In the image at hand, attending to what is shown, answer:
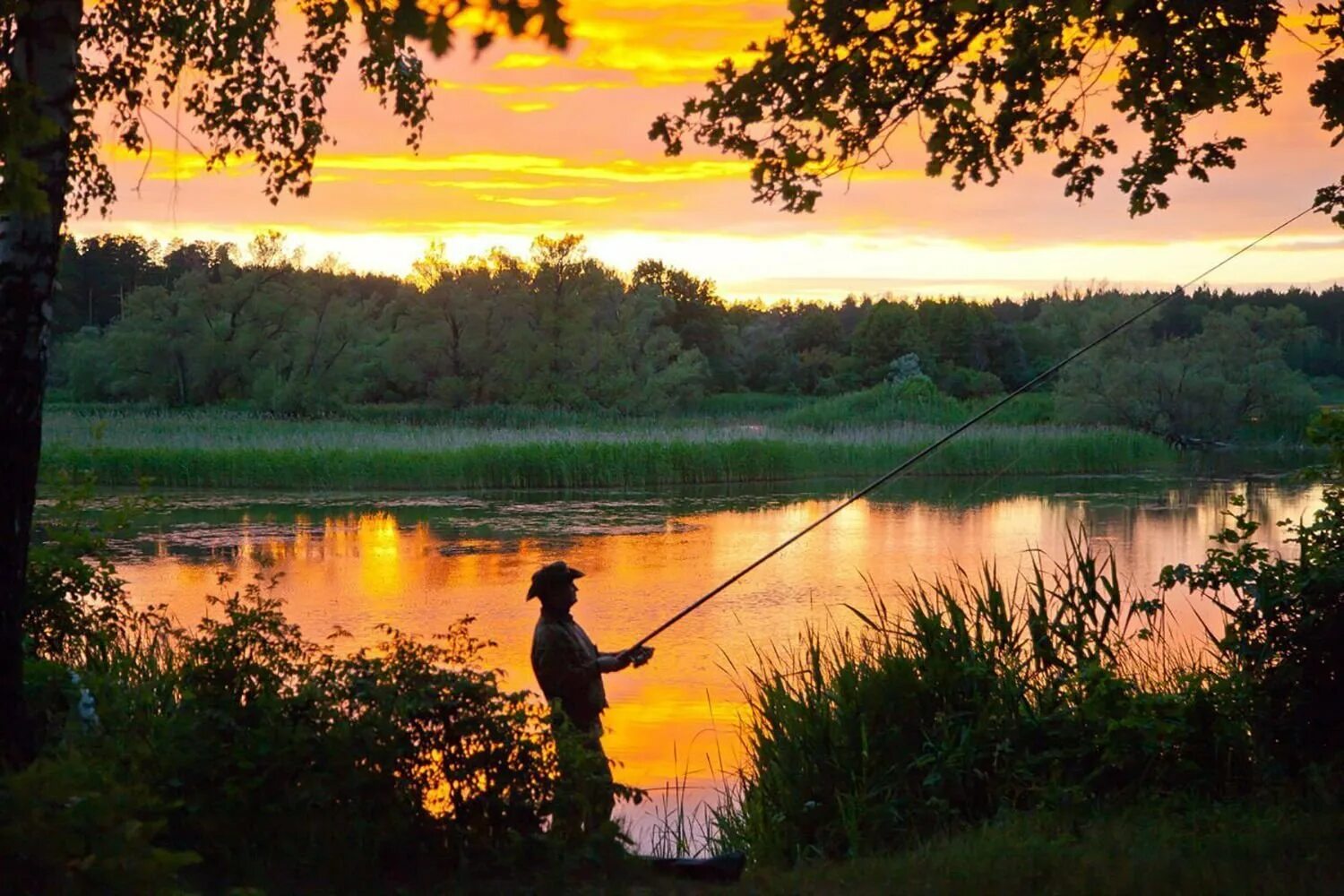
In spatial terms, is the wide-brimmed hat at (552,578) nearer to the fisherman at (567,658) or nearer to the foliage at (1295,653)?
the fisherman at (567,658)

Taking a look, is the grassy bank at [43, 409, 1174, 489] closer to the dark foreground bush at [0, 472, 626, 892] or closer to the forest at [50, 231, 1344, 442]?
the forest at [50, 231, 1344, 442]

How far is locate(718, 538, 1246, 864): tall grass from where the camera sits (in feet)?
20.2

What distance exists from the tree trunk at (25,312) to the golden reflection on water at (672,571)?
433cm

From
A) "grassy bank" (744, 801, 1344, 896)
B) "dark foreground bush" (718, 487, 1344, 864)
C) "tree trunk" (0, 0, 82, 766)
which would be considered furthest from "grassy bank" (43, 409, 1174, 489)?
"grassy bank" (744, 801, 1344, 896)

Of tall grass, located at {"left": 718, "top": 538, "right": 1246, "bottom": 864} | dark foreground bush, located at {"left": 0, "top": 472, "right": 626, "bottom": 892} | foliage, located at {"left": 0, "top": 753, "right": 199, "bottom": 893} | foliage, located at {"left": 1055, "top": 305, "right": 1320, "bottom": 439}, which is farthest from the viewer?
foliage, located at {"left": 1055, "top": 305, "right": 1320, "bottom": 439}

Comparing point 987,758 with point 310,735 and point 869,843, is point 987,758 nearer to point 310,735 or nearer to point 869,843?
point 869,843

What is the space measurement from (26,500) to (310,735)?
1.13m

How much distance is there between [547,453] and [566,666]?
2310 centimetres

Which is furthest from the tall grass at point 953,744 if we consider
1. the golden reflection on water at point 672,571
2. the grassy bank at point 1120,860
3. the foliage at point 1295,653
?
the golden reflection on water at point 672,571

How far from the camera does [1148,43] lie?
262 inches

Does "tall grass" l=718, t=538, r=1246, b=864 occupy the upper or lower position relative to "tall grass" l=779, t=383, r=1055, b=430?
lower

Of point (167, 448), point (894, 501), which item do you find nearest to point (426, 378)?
point (167, 448)

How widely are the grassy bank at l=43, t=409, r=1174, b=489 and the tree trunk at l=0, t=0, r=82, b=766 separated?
819 inches

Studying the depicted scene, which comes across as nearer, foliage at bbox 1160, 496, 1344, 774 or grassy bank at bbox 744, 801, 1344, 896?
grassy bank at bbox 744, 801, 1344, 896
